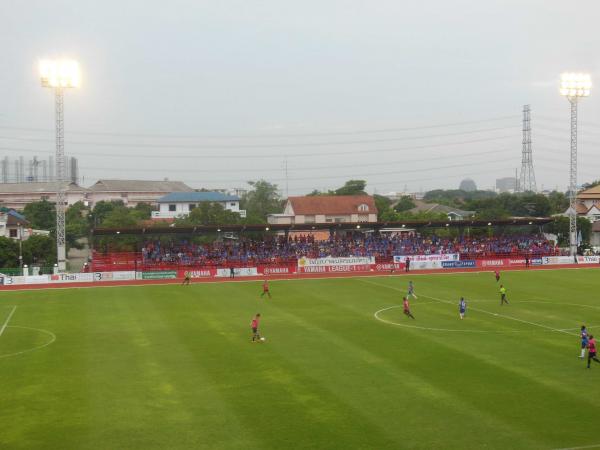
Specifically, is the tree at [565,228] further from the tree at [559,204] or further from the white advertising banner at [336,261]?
the white advertising banner at [336,261]

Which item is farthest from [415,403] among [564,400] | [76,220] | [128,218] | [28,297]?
[76,220]

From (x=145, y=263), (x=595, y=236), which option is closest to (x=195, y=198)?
(x=145, y=263)

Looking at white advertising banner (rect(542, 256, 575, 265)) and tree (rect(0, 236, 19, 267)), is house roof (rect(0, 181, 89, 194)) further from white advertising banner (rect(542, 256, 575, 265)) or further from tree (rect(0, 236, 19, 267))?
white advertising banner (rect(542, 256, 575, 265))

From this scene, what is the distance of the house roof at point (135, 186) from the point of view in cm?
16038

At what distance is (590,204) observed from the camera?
114 metres

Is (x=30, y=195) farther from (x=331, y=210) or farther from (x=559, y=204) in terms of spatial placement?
(x=559, y=204)

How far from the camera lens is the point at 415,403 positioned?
787 inches

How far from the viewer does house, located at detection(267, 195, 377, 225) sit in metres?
114

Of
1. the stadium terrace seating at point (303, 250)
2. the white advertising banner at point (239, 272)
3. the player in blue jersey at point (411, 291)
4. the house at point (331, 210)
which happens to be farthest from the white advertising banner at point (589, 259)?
the house at point (331, 210)

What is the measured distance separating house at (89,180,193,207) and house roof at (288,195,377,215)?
5293cm

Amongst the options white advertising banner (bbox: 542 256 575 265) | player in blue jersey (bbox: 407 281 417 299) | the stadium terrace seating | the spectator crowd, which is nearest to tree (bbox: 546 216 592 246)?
the stadium terrace seating

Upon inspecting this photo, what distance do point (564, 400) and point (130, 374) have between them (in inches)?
595

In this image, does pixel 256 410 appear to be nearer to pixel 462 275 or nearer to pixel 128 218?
pixel 462 275

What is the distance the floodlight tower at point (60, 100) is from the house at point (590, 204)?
80.9m
